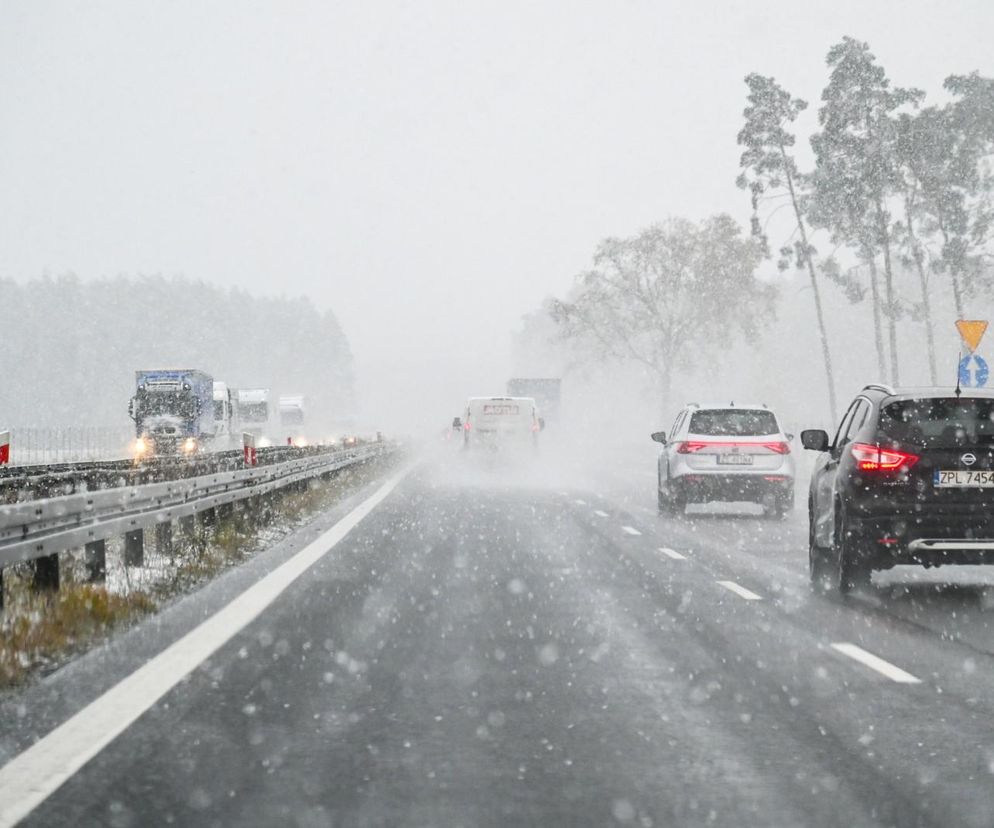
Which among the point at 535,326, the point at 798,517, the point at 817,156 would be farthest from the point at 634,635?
the point at 535,326

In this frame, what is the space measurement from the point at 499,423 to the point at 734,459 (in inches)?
689

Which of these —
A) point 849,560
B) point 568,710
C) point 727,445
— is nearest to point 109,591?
point 568,710

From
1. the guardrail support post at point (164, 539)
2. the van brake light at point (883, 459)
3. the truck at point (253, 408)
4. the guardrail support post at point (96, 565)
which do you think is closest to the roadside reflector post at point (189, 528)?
the guardrail support post at point (164, 539)

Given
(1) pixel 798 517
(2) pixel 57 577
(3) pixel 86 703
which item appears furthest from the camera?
(1) pixel 798 517

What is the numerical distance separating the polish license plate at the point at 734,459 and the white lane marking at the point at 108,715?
36.0 feet

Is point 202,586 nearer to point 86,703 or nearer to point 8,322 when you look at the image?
point 86,703

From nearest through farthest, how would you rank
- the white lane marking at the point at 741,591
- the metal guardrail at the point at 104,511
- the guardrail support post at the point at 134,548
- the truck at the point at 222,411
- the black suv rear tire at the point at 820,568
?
the metal guardrail at the point at 104,511
the white lane marking at the point at 741,591
the black suv rear tire at the point at 820,568
the guardrail support post at the point at 134,548
the truck at the point at 222,411

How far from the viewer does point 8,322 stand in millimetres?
141375

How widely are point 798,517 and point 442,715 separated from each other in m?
16.2

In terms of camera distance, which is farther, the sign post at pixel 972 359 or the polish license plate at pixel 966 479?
the sign post at pixel 972 359

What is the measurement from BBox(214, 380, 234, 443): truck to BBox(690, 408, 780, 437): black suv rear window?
4378cm

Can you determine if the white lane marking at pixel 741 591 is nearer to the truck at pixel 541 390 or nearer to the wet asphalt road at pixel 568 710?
the wet asphalt road at pixel 568 710

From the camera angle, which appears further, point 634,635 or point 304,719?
point 634,635

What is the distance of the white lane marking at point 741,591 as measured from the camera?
36.3 feet
